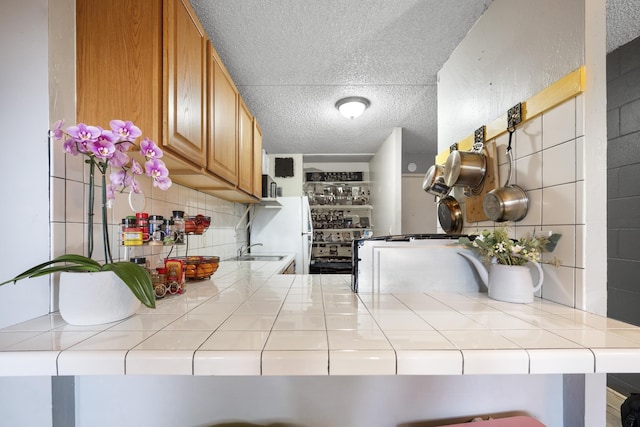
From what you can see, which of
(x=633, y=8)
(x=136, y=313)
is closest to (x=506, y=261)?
(x=136, y=313)

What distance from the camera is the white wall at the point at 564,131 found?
0.78m

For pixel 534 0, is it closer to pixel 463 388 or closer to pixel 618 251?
pixel 463 388

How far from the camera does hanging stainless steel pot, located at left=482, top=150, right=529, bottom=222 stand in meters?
0.99

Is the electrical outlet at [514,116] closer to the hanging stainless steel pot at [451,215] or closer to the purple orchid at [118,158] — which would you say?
the hanging stainless steel pot at [451,215]

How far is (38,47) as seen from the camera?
0.74 meters

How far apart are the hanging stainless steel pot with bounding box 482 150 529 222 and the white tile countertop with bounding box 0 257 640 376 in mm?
347

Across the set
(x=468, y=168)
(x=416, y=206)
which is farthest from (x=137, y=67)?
(x=416, y=206)

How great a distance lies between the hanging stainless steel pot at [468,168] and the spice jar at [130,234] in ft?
4.41

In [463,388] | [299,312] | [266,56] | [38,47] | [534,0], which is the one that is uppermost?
[266,56]

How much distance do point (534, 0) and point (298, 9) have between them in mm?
989

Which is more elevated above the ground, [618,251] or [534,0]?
[534,0]

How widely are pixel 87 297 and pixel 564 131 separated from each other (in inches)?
58.4

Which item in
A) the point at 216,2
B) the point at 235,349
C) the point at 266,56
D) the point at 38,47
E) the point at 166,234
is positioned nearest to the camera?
the point at 235,349

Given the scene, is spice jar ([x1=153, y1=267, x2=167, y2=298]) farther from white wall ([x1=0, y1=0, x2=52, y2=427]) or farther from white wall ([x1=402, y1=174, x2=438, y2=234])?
white wall ([x1=402, y1=174, x2=438, y2=234])
